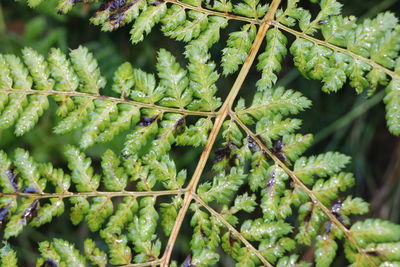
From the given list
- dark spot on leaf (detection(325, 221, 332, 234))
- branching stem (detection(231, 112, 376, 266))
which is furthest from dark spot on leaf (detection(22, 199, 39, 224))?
dark spot on leaf (detection(325, 221, 332, 234))

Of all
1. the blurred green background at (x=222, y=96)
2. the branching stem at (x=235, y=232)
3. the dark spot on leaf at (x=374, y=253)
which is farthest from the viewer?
the blurred green background at (x=222, y=96)

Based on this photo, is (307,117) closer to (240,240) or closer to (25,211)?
(240,240)

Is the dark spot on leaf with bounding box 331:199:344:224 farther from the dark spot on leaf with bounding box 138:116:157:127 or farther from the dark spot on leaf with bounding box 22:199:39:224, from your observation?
the dark spot on leaf with bounding box 22:199:39:224

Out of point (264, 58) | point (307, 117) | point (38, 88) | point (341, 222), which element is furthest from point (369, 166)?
point (38, 88)

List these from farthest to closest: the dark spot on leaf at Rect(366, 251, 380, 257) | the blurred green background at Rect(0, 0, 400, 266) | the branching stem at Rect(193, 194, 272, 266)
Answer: the blurred green background at Rect(0, 0, 400, 266) → the branching stem at Rect(193, 194, 272, 266) → the dark spot on leaf at Rect(366, 251, 380, 257)

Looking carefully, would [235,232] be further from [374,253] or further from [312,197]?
[374,253]

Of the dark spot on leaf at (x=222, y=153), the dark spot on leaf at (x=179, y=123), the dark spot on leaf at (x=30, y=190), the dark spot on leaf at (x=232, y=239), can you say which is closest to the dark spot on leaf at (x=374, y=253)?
the dark spot on leaf at (x=232, y=239)

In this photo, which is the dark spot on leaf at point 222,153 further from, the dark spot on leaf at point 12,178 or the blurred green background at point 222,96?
the blurred green background at point 222,96

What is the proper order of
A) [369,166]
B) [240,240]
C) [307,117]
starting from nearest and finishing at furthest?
[240,240]
[307,117]
[369,166]
